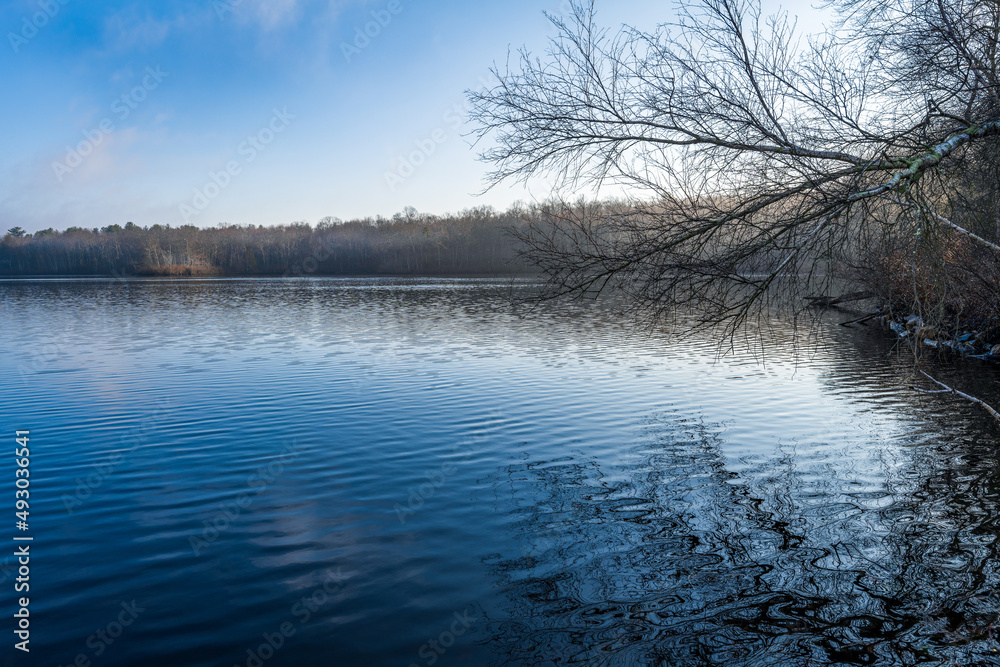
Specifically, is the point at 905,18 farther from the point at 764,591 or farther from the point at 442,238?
the point at 442,238

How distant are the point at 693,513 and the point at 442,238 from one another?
115 meters

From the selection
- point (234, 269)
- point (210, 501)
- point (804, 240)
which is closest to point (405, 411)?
point (210, 501)

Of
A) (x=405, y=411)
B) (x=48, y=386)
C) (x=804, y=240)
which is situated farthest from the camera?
(x=48, y=386)

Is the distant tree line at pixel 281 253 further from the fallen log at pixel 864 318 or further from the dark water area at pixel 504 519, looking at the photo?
the dark water area at pixel 504 519

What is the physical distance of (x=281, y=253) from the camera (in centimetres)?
13125

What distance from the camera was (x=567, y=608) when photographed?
219 inches

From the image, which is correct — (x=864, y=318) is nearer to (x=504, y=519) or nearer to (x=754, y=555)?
(x=754, y=555)

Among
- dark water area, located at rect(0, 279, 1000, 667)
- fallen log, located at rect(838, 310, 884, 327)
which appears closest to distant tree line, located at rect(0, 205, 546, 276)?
fallen log, located at rect(838, 310, 884, 327)

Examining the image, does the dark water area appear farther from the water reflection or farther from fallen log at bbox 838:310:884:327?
fallen log at bbox 838:310:884:327

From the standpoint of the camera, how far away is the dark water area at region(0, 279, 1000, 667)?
521 cm

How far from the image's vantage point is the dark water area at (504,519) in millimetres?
5215

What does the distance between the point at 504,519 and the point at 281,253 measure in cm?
13313

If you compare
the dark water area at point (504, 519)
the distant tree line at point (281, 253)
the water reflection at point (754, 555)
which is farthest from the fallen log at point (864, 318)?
the distant tree line at point (281, 253)

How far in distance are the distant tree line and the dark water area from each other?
90.4 metres
